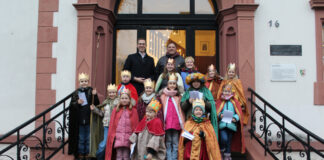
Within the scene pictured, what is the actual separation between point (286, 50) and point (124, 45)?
3940 mm

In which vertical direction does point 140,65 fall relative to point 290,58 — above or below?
below

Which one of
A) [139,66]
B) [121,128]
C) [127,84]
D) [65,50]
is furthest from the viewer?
[65,50]

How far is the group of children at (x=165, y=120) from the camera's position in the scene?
4840 millimetres

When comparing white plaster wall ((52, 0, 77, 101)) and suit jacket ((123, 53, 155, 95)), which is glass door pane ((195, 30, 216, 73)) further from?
white plaster wall ((52, 0, 77, 101))

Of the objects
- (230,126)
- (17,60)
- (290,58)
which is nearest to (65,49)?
(17,60)

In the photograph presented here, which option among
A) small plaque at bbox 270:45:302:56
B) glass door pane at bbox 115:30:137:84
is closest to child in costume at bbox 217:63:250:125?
small plaque at bbox 270:45:302:56

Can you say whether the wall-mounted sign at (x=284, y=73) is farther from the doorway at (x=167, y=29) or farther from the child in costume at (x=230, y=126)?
the child in costume at (x=230, y=126)

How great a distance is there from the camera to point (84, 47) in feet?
23.0

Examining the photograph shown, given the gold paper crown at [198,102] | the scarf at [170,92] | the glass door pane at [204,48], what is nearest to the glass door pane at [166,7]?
the glass door pane at [204,48]

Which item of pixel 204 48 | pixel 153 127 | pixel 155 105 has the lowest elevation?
pixel 153 127

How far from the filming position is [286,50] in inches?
271

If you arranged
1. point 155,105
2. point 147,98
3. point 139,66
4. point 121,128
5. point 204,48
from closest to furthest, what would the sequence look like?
point 155,105, point 121,128, point 147,98, point 139,66, point 204,48

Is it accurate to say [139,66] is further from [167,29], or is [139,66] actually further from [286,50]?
[286,50]

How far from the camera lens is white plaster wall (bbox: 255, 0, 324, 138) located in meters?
6.77
